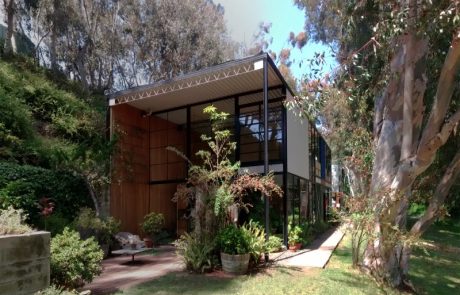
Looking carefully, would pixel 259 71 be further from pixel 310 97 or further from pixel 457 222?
pixel 457 222

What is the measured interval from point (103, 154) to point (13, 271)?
7631mm

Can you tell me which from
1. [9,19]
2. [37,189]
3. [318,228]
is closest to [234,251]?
[37,189]

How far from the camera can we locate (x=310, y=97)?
7754 millimetres

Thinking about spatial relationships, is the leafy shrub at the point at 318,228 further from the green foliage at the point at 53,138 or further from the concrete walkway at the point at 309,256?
the green foliage at the point at 53,138

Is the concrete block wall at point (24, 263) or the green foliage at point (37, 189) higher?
the green foliage at point (37, 189)

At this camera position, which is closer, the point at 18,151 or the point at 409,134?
the point at 409,134

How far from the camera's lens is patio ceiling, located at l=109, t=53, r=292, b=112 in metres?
11.9

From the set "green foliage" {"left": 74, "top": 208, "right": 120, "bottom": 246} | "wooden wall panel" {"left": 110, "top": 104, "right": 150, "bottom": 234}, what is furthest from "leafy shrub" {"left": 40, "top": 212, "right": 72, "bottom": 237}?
"wooden wall panel" {"left": 110, "top": 104, "right": 150, "bottom": 234}

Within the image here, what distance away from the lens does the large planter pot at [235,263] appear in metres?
9.27

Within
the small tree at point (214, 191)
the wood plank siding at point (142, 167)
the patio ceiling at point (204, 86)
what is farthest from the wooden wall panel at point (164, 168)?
the small tree at point (214, 191)

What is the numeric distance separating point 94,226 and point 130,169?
153 inches

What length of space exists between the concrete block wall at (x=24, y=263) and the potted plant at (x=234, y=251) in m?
4.14

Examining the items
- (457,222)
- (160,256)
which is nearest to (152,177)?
(160,256)

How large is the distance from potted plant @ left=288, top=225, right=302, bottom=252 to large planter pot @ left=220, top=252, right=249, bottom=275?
3.78 metres
